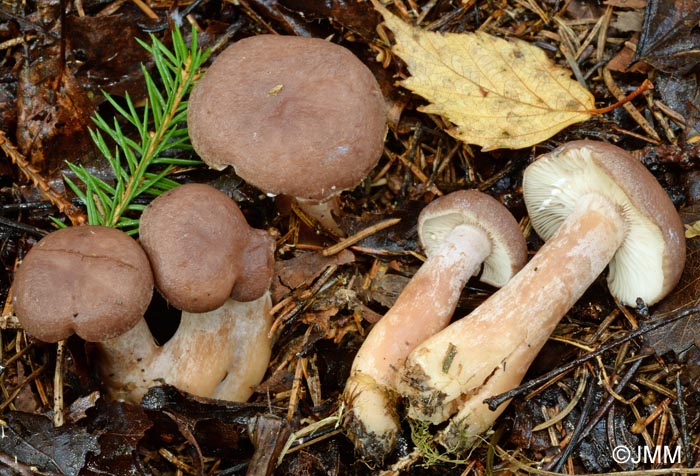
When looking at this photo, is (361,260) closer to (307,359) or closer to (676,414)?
(307,359)

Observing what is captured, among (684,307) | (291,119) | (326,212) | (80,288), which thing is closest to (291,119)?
(291,119)

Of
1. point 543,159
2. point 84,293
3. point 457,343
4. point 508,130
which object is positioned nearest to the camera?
point 84,293

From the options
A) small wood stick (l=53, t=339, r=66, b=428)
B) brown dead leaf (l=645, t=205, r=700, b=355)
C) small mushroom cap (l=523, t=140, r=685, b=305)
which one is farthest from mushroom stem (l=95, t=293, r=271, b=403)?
brown dead leaf (l=645, t=205, r=700, b=355)

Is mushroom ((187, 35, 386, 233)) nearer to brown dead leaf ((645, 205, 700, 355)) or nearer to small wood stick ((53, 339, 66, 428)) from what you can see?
small wood stick ((53, 339, 66, 428))

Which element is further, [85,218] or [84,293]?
[85,218]

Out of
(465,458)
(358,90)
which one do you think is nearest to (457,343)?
(465,458)
